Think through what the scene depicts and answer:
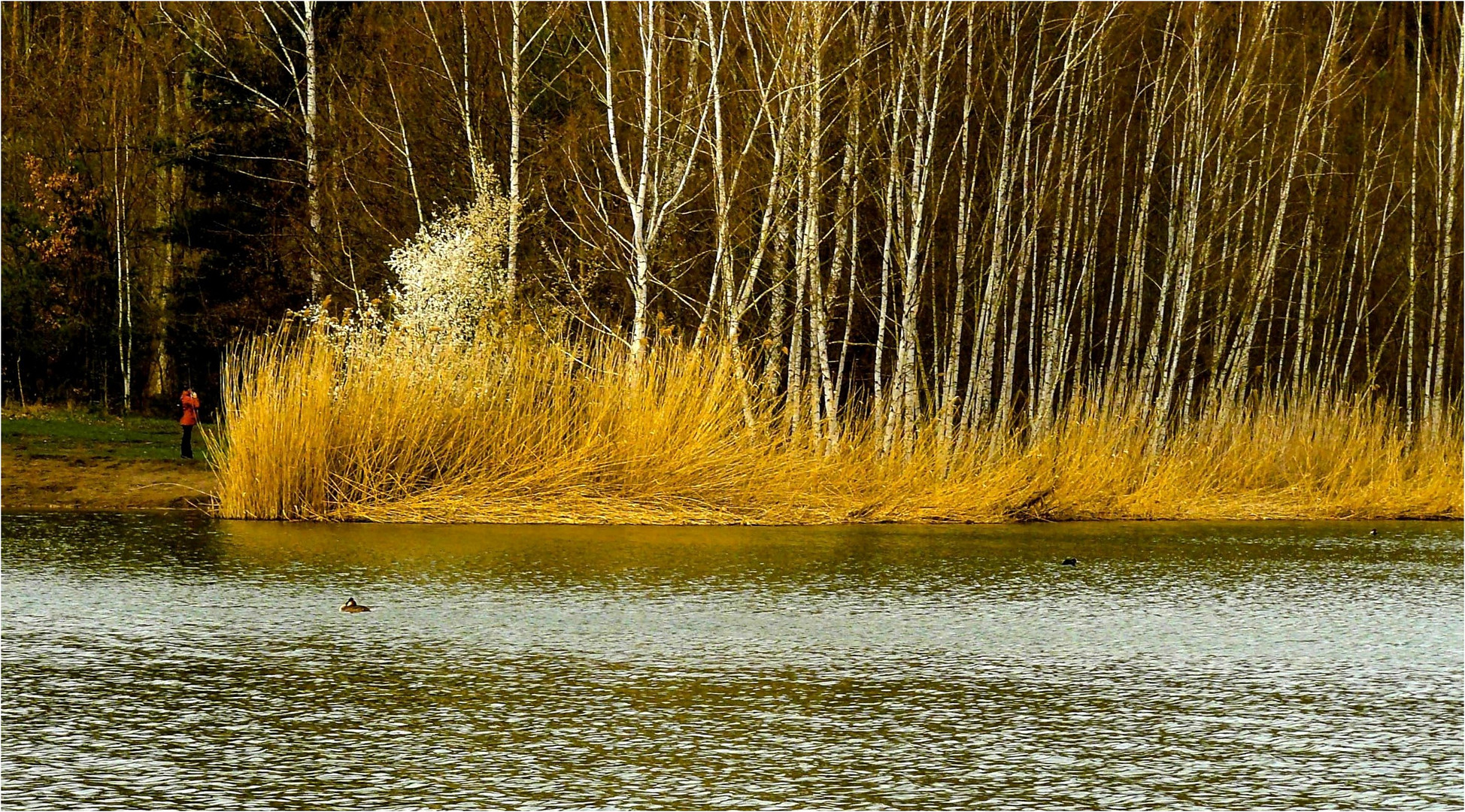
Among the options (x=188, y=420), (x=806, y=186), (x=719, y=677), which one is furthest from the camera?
(x=188, y=420)

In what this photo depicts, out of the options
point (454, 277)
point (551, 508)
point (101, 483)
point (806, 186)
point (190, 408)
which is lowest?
point (551, 508)

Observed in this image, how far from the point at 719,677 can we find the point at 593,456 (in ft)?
27.3

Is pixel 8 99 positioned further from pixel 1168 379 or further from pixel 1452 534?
pixel 1452 534

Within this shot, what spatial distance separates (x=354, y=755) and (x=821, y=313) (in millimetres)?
12497

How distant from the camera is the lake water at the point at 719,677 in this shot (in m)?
5.00

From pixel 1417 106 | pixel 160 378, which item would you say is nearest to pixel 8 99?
pixel 160 378

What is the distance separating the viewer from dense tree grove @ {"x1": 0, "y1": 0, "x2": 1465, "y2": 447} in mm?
18422

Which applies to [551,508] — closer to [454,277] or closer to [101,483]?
[101,483]

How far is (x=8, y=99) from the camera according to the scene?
116 feet

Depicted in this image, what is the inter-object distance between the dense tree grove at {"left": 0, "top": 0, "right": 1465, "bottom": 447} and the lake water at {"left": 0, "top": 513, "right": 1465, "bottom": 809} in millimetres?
5306

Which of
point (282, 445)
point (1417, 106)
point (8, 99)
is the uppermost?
point (8, 99)

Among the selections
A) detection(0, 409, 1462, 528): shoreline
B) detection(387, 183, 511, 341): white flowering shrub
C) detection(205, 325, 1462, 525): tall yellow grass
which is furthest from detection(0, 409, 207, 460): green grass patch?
detection(387, 183, 511, 341): white flowering shrub

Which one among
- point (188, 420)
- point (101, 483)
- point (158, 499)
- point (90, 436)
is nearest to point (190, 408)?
point (188, 420)

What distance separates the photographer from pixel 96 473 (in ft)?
55.9
